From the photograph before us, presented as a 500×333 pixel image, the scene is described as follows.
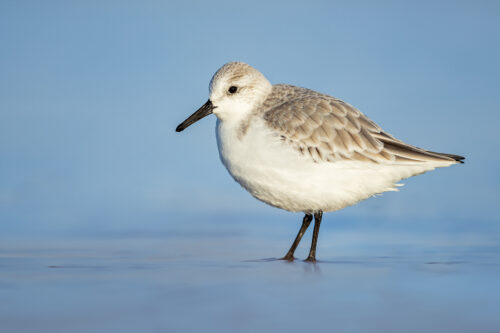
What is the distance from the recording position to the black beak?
8625 mm

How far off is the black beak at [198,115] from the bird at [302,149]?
2cm

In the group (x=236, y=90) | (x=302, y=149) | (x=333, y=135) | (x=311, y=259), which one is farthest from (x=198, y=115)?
(x=311, y=259)

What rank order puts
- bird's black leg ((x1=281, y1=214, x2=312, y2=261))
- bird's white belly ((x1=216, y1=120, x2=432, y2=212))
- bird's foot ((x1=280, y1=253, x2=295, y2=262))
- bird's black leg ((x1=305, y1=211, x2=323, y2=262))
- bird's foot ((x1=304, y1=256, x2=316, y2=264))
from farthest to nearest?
bird's black leg ((x1=281, y1=214, x2=312, y2=261)) < bird's foot ((x1=280, y1=253, x2=295, y2=262)) < bird's black leg ((x1=305, y1=211, x2=323, y2=262)) < bird's foot ((x1=304, y1=256, x2=316, y2=264)) < bird's white belly ((x1=216, y1=120, x2=432, y2=212))

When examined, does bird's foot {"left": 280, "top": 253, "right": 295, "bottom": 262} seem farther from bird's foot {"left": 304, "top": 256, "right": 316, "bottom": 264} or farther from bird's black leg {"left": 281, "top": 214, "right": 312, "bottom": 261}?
bird's foot {"left": 304, "top": 256, "right": 316, "bottom": 264}

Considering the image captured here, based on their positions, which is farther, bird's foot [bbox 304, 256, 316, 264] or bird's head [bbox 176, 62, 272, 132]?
bird's head [bbox 176, 62, 272, 132]

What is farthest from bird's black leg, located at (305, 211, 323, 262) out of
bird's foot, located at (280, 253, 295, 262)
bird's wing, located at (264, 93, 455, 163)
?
bird's wing, located at (264, 93, 455, 163)

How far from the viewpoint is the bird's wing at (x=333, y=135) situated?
786cm

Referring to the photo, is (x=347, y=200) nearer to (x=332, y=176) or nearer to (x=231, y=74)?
(x=332, y=176)

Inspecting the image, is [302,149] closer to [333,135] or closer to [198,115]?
[333,135]

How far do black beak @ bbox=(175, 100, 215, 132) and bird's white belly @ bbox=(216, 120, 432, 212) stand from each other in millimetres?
550

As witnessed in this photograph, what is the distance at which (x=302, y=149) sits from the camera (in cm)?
782

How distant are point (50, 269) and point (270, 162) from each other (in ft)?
10.3

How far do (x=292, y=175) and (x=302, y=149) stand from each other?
0.38 metres

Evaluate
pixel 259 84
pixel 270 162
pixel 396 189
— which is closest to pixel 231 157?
pixel 270 162
